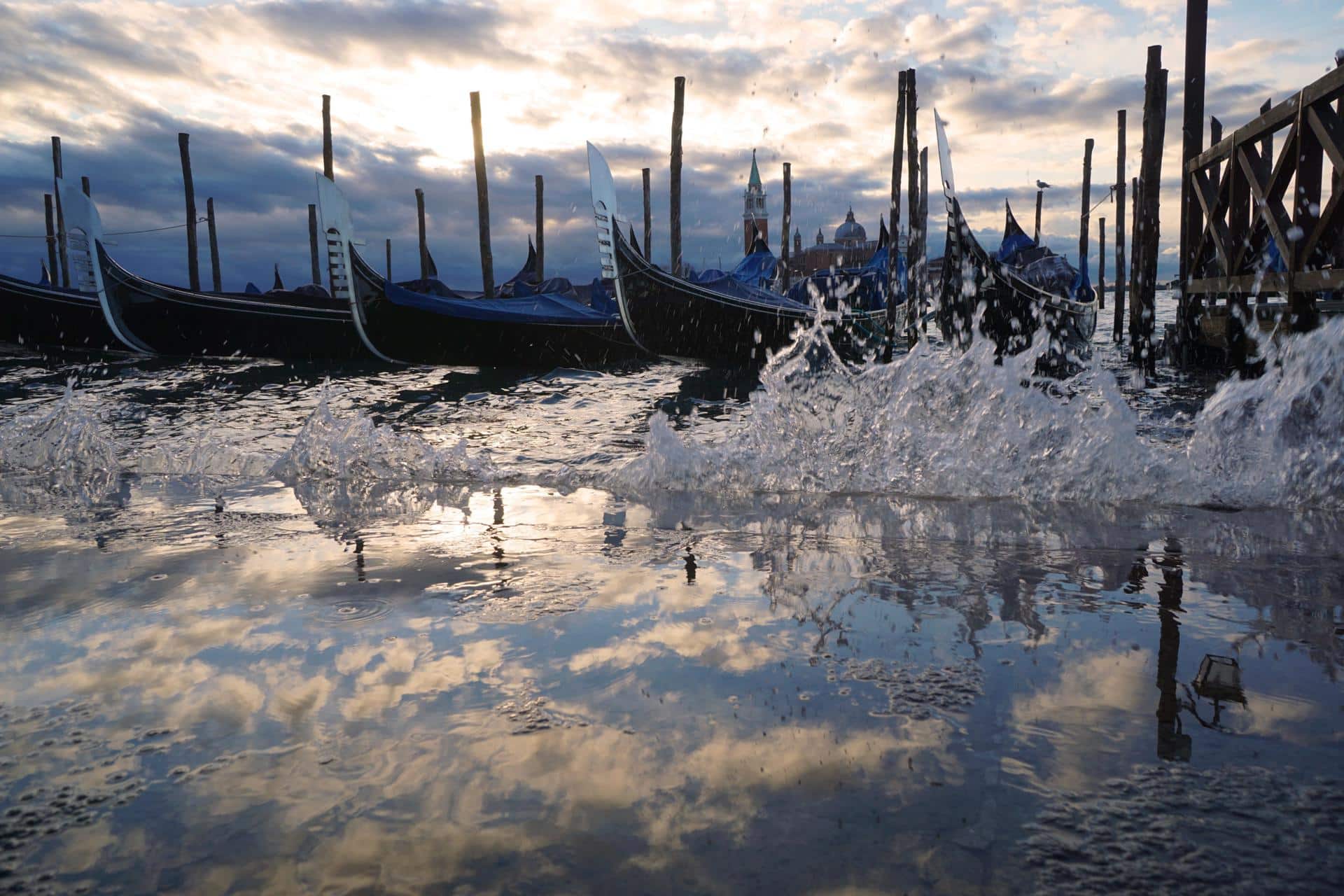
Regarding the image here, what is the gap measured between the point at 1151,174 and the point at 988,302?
107 inches

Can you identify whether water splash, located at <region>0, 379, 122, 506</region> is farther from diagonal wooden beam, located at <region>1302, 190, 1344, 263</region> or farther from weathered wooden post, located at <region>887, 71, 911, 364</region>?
weathered wooden post, located at <region>887, 71, 911, 364</region>

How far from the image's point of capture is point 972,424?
540 cm

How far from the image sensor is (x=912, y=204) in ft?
59.9

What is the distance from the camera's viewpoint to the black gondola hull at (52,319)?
61.8 ft

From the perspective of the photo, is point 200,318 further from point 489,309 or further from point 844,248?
point 844,248

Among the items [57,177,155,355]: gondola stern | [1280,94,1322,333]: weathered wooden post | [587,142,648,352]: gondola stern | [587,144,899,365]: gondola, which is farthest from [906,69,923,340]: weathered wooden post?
[57,177,155,355]: gondola stern

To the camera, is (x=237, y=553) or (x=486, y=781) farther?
(x=237, y=553)

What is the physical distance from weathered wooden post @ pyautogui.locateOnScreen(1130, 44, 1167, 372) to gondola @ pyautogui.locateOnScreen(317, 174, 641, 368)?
848cm

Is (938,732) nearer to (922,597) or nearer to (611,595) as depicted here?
(922,597)

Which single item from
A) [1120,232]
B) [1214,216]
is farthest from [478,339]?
[1120,232]

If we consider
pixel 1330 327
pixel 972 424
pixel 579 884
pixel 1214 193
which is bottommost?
pixel 579 884

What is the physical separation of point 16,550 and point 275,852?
2933mm

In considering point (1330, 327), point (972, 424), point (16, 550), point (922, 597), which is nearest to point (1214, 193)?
point (1330, 327)

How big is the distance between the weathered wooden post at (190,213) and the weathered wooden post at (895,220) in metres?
17.4
